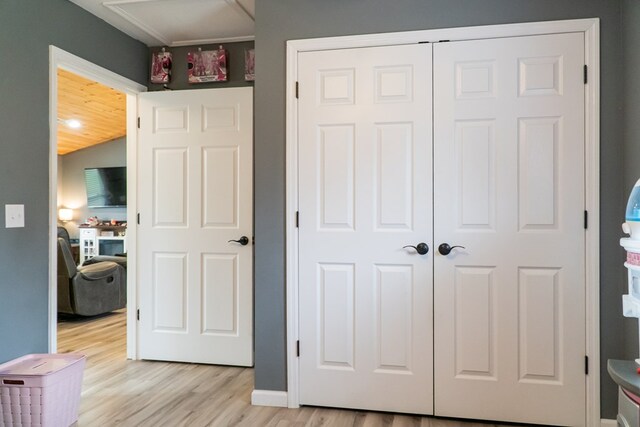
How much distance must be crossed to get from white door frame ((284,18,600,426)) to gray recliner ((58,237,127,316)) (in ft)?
9.28

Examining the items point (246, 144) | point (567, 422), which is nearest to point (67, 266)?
point (246, 144)

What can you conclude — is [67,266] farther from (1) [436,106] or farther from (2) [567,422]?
(2) [567,422]

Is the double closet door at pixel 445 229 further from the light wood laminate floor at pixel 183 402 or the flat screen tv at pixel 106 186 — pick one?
the flat screen tv at pixel 106 186

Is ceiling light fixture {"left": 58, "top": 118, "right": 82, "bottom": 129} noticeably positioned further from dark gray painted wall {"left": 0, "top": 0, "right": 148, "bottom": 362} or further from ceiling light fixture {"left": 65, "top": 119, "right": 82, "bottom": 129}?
dark gray painted wall {"left": 0, "top": 0, "right": 148, "bottom": 362}

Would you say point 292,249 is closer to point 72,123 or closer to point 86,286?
point 86,286

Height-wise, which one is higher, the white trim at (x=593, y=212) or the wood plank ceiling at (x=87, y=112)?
the wood plank ceiling at (x=87, y=112)

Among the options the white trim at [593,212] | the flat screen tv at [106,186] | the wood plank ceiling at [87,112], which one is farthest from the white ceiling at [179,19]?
the flat screen tv at [106,186]

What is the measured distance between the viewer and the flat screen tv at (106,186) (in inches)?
320

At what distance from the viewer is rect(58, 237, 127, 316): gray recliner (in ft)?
14.1

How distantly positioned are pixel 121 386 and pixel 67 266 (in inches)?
78.9

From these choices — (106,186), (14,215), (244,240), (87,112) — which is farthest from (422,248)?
(106,186)

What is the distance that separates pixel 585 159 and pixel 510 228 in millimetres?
520

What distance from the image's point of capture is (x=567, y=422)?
2.26 metres

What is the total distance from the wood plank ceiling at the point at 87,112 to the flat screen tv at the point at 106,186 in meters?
0.62
